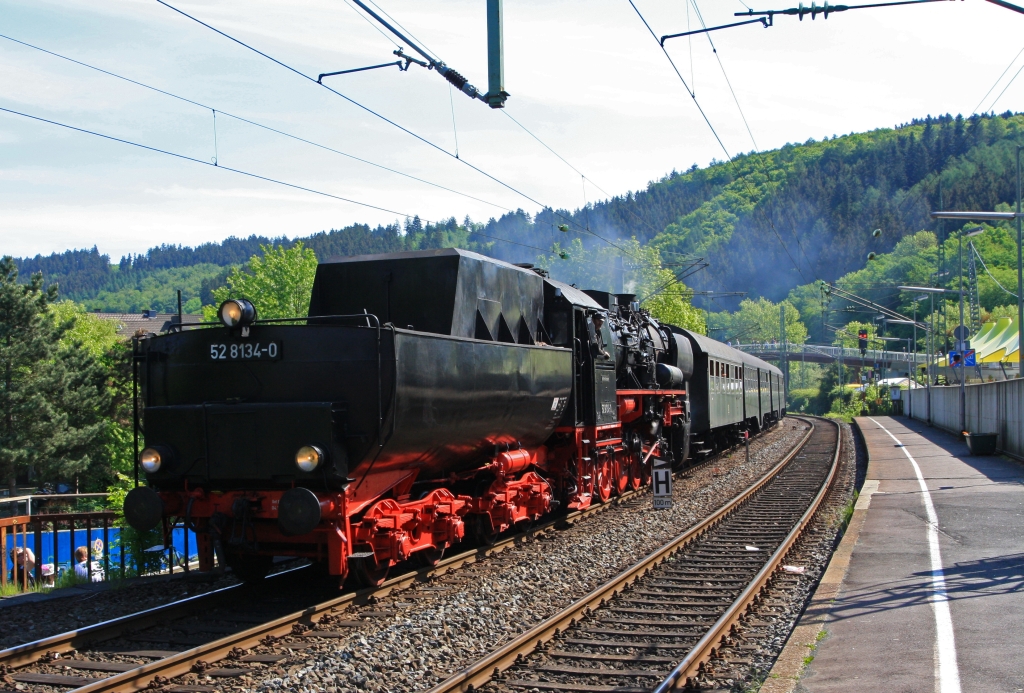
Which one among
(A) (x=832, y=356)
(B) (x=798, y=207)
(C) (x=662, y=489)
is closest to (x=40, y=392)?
(C) (x=662, y=489)

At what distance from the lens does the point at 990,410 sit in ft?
87.8

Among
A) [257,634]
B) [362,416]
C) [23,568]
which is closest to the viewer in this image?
[257,634]

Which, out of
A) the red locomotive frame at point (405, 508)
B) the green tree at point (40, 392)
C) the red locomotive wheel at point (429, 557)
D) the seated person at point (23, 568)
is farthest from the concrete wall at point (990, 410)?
the green tree at point (40, 392)

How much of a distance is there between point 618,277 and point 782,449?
94.2 feet

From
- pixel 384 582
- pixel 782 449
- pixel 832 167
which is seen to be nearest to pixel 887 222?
pixel 832 167

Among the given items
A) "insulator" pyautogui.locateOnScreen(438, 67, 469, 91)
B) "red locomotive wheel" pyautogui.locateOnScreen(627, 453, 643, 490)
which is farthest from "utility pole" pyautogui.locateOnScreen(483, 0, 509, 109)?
"red locomotive wheel" pyautogui.locateOnScreen(627, 453, 643, 490)

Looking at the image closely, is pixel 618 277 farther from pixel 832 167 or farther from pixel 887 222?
pixel 832 167

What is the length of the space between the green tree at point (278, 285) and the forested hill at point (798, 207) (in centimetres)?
5941

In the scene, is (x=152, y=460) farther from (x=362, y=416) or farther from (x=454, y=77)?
(x=454, y=77)

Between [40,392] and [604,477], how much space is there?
29609mm

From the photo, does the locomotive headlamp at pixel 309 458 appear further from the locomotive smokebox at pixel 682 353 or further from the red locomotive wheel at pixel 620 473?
the locomotive smokebox at pixel 682 353

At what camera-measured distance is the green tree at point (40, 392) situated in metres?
35.5

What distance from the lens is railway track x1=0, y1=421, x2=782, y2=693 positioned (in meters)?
6.19

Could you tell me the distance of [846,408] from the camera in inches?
2778
